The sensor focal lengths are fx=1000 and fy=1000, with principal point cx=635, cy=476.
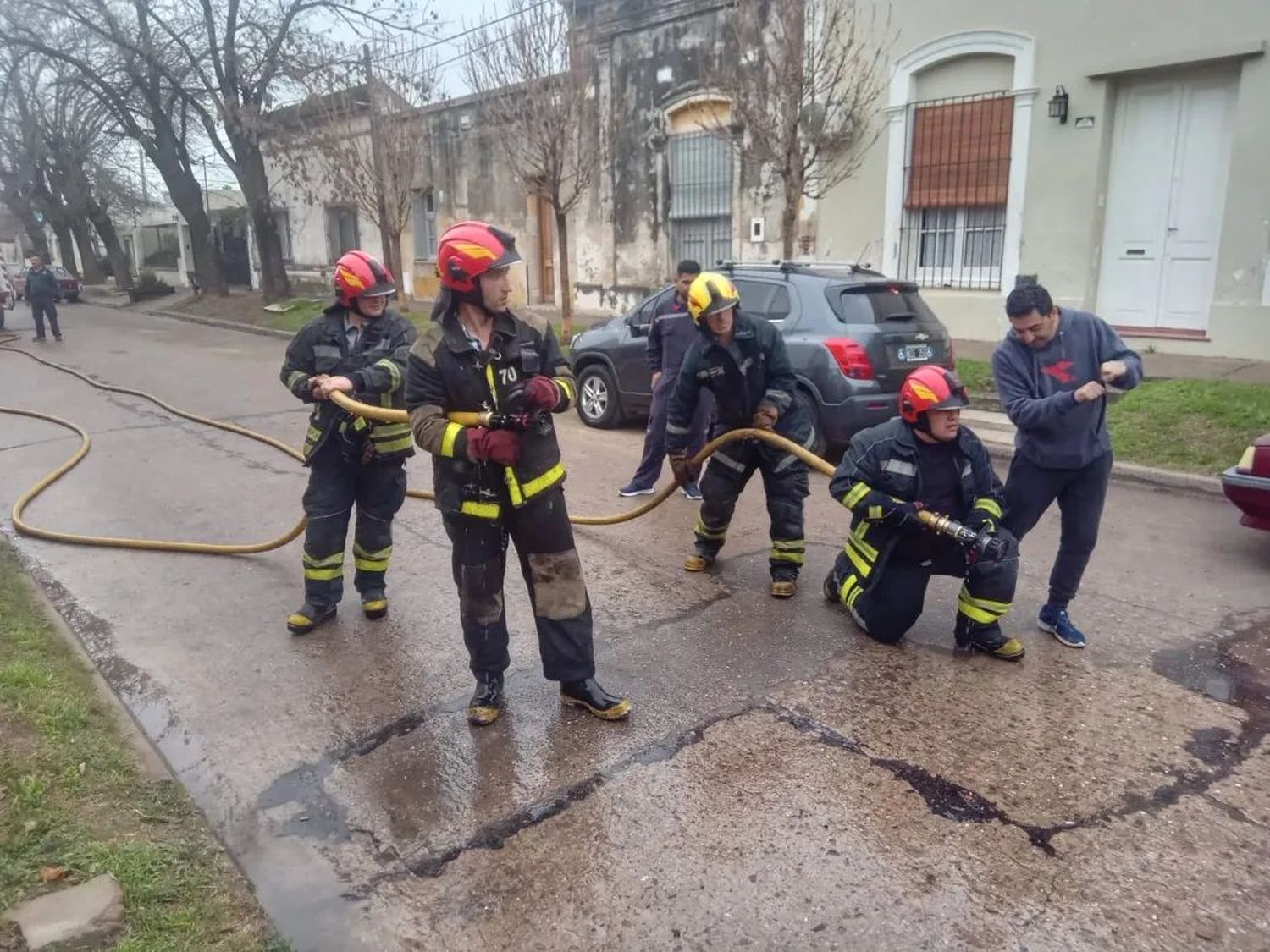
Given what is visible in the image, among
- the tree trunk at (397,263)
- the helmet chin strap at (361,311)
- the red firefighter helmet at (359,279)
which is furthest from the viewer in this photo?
the tree trunk at (397,263)

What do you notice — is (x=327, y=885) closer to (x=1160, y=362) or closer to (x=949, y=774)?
(x=949, y=774)

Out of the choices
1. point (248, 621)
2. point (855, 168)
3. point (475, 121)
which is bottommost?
point (248, 621)

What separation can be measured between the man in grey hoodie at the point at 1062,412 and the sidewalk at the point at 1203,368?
5287 millimetres

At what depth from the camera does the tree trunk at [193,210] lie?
24641 millimetres

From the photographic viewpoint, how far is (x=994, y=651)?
175 inches

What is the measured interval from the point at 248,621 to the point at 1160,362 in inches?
391

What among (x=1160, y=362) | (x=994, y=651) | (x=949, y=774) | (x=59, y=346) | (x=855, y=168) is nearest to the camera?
(x=949, y=774)

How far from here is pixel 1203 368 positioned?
10570 mm

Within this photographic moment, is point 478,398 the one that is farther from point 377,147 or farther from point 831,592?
point 377,147

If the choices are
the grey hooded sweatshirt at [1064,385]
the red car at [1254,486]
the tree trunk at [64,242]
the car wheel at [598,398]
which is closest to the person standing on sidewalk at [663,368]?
the car wheel at [598,398]

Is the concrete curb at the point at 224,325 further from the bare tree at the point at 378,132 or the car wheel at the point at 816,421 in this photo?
the car wheel at the point at 816,421

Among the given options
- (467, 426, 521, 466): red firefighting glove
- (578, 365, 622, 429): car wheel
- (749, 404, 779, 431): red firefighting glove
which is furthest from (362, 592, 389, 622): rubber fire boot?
(578, 365, 622, 429): car wheel

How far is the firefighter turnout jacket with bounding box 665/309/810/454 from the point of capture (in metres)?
5.30

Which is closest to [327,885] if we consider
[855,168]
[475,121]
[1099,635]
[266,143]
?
[1099,635]
